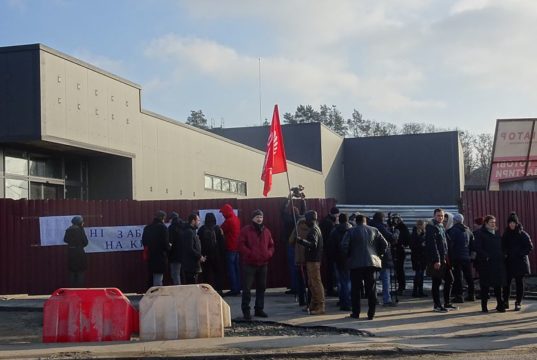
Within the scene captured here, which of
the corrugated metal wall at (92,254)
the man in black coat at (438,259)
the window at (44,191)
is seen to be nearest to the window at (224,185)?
the window at (44,191)

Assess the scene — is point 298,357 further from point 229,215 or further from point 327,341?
point 229,215

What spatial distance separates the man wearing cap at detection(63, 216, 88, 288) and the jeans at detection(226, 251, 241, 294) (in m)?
3.12

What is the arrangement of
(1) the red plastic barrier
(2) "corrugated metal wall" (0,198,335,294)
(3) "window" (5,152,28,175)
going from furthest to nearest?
1. (3) "window" (5,152,28,175)
2. (2) "corrugated metal wall" (0,198,335,294)
3. (1) the red plastic barrier

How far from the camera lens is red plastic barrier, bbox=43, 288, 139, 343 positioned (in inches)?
420

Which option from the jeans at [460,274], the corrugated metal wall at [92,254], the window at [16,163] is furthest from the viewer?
the window at [16,163]

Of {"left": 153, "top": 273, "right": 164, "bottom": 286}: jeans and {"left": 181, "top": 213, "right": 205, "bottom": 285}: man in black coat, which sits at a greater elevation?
{"left": 181, "top": 213, "right": 205, "bottom": 285}: man in black coat

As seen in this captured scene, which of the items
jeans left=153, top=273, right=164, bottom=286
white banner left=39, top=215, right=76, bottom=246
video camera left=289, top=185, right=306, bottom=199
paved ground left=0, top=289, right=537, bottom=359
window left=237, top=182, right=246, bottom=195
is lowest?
paved ground left=0, top=289, right=537, bottom=359

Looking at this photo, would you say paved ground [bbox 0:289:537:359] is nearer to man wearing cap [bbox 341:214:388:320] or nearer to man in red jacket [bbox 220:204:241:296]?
man wearing cap [bbox 341:214:388:320]

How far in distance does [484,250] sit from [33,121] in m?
11.2

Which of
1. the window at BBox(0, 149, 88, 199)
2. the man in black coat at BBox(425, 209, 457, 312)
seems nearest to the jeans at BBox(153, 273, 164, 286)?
the man in black coat at BBox(425, 209, 457, 312)

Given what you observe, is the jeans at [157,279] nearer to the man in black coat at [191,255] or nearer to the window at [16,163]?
the man in black coat at [191,255]

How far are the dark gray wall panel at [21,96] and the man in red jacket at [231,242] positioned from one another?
551cm

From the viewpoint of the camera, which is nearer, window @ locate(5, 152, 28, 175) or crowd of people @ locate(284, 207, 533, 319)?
crowd of people @ locate(284, 207, 533, 319)

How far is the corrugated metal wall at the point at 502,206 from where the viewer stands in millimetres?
17719
